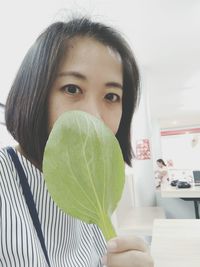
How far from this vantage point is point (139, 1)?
1593mm

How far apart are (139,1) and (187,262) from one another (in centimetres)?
157

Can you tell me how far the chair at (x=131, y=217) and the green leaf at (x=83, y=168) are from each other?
122cm

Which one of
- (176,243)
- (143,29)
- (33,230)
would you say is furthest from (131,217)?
(33,230)

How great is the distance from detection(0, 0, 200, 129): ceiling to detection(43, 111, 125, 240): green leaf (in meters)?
0.53

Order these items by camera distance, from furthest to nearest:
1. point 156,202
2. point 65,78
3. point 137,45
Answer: point 156,202 → point 137,45 → point 65,78

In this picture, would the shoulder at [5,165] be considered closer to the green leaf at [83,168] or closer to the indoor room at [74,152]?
the indoor room at [74,152]

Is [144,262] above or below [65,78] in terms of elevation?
below

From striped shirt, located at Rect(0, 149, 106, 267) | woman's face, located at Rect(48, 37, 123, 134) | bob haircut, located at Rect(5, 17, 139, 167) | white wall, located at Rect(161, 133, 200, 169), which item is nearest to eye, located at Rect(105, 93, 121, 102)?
woman's face, located at Rect(48, 37, 123, 134)

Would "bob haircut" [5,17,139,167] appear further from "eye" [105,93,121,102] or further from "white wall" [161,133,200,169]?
"white wall" [161,133,200,169]

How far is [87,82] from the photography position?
45 centimetres

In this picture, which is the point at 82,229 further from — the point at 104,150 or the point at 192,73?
the point at 192,73

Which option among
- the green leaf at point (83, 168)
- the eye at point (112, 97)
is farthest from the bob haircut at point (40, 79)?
the green leaf at point (83, 168)

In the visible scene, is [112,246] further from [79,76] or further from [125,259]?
[79,76]

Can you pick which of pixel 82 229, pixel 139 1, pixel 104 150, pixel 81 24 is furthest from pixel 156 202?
pixel 104 150
